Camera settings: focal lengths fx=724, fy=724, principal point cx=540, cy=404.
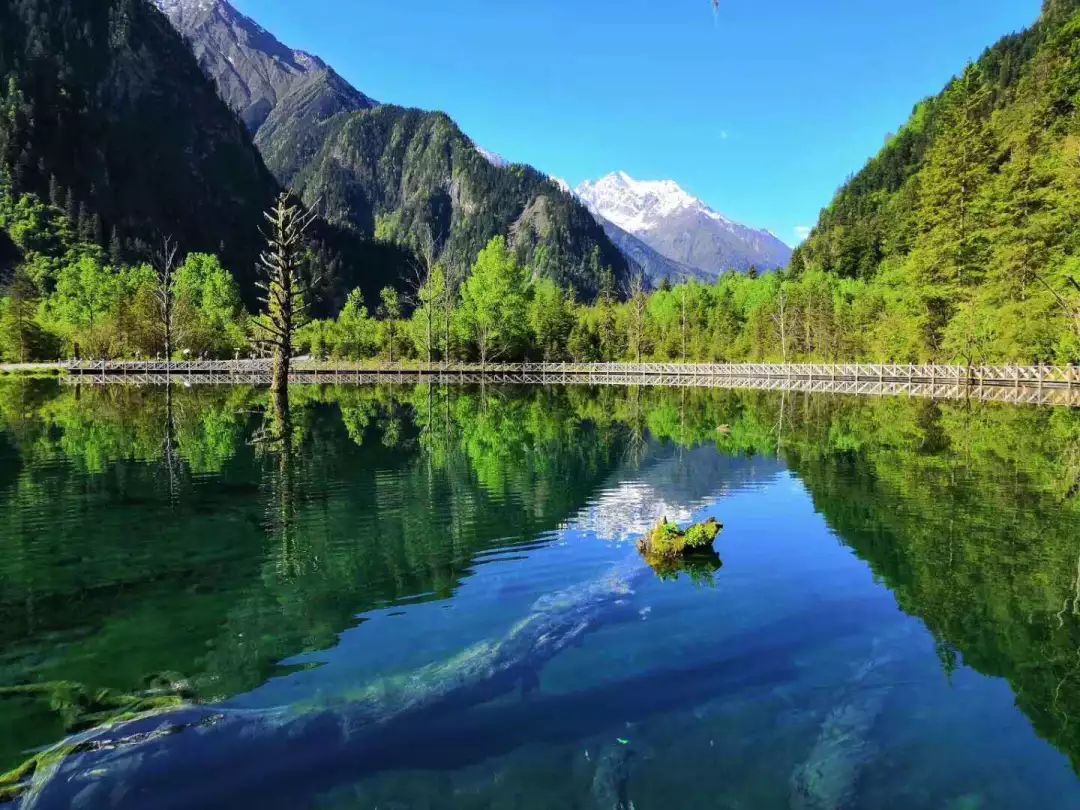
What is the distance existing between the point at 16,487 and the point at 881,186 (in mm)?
154889

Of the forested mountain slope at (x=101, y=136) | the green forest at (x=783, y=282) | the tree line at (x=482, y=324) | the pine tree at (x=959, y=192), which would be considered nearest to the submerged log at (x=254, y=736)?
the green forest at (x=783, y=282)

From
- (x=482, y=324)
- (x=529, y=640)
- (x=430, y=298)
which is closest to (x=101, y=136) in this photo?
(x=430, y=298)

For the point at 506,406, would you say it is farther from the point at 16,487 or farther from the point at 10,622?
the point at 10,622

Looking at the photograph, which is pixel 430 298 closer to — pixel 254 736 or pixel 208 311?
pixel 208 311

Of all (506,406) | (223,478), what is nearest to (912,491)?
(223,478)

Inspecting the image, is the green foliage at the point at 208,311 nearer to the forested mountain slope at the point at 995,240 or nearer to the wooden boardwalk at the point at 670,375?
the wooden boardwalk at the point at 670,375

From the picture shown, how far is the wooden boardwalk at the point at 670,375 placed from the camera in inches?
1918

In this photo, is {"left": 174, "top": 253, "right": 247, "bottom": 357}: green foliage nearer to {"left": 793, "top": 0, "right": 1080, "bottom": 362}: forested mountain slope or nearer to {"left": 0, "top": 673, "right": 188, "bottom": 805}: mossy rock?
{"left": 793, "top": 0, "right": 1080, "bottom": 362}: forested mountain slope

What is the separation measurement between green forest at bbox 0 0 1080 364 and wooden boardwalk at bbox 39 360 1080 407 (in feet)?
6.65

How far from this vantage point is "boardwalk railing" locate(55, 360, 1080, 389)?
59.0m

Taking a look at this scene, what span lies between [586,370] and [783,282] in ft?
143

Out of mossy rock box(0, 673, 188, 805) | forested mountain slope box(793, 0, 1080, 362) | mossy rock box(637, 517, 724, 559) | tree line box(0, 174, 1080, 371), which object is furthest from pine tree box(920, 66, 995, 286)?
mossy rock box(0, 673, 188, 805)

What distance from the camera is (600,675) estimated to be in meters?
7.44

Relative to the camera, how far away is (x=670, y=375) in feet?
266
